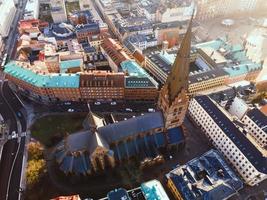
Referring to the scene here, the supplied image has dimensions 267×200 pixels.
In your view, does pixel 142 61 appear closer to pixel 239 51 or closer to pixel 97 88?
pixel 97 88

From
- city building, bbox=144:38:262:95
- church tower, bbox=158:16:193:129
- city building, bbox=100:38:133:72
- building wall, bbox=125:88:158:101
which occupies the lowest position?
building wall, bbox=125:88:158:101

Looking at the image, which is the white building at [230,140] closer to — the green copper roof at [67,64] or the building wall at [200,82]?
the building wall at [200,82]

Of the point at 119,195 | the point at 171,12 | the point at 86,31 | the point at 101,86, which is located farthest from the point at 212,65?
the point at 119,195

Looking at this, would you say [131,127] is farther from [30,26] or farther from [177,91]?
[30,26]

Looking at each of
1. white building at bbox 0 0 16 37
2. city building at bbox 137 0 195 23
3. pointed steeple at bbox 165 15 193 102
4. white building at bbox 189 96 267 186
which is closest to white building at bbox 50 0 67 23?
white building at bbox 0 0 16 37

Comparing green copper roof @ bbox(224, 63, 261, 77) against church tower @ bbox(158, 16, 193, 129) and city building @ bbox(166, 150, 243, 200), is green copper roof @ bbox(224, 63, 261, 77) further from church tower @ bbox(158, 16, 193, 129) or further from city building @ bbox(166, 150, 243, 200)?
church tower @ bbox(158, 16, 193, 129)

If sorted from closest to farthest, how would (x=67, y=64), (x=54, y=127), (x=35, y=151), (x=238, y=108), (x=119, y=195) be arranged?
(x=119, y=195) → (x=35, y=151) → (x=54, y=127) → (x=238, y=108) → (x=67, y=64)

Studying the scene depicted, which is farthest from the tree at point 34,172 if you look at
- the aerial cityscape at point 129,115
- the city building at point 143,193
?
the city building at point 143,193
